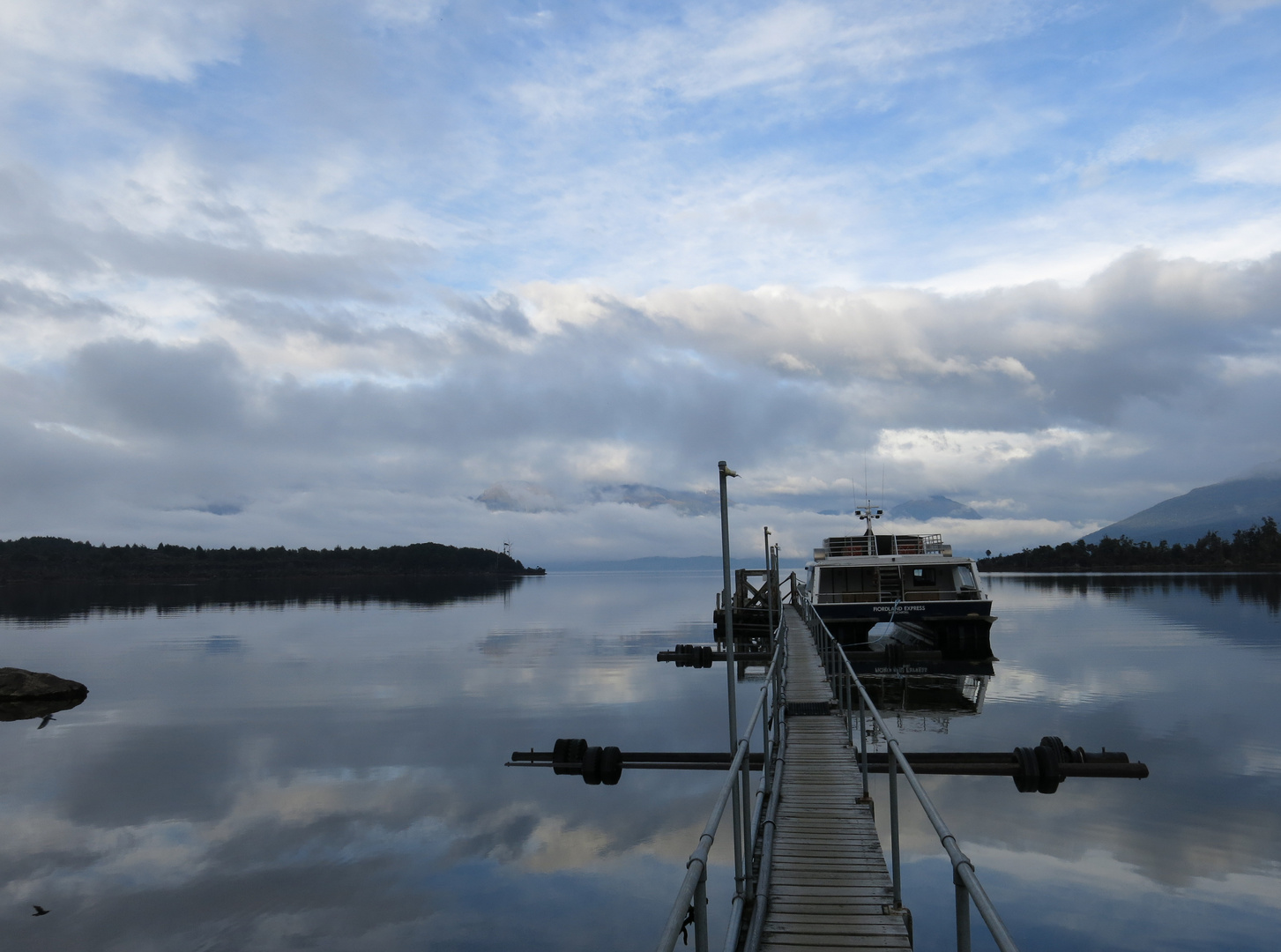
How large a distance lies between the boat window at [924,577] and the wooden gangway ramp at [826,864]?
28732mm

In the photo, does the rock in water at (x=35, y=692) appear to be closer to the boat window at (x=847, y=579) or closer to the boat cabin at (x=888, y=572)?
the boat cabin at (x=888, y=572)

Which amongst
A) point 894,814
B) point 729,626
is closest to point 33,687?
point 729,626

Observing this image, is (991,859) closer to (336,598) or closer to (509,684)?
(509,684)

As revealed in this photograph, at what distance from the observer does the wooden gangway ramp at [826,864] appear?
24.2 ft

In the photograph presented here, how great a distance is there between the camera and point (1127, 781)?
60.1 ft

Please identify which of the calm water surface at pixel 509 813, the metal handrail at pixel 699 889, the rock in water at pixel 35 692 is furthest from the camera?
the rock in water at pixel 35 692

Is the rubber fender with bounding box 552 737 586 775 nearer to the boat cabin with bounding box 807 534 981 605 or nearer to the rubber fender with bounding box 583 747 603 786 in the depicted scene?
the rubber fender with bounding box 583 747 603 786

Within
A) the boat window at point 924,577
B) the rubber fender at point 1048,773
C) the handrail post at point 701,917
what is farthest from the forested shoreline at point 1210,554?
the handrail post at point 701,917

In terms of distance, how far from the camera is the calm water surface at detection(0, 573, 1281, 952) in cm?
1230

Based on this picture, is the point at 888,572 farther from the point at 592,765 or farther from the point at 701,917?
the point at 701,917

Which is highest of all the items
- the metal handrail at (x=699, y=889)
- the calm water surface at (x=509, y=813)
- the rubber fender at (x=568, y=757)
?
the metal handrail at (x=699, y=889)

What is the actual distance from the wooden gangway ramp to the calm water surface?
2.46 meters

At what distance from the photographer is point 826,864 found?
886 cm

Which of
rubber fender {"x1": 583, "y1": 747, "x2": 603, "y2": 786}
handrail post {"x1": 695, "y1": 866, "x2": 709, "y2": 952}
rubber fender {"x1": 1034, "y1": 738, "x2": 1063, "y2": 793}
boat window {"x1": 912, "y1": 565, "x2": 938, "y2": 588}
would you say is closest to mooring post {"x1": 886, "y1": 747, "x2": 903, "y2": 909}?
handrail post {"x1": 695, "y1": 866, "x2": 709, "y2": 952}
